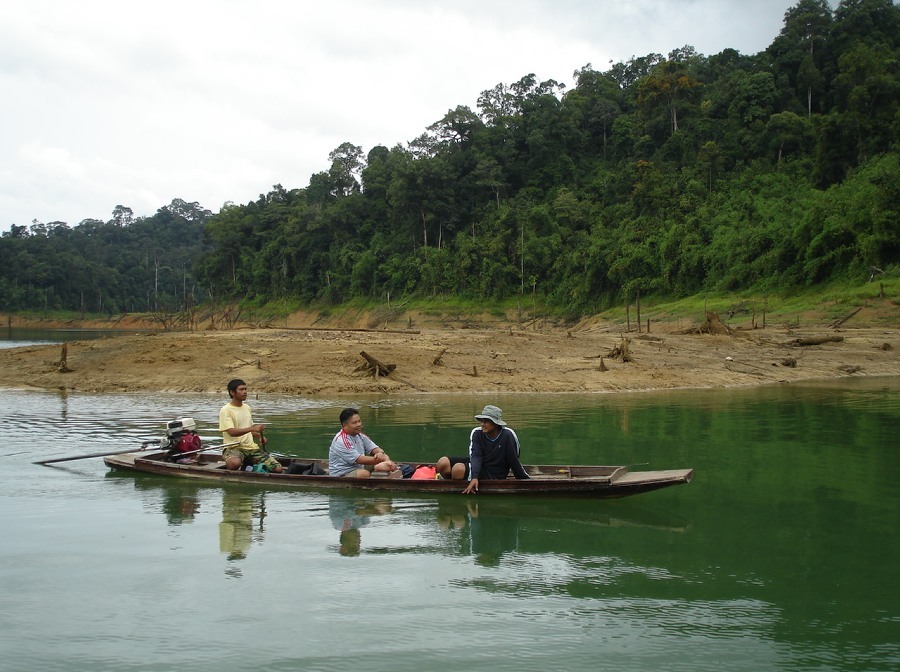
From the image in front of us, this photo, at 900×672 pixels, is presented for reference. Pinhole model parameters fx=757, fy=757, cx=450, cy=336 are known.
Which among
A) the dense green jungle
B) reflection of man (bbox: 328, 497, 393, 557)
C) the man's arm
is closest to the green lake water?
reflection of man (bbox: 328, 497, 393, 557)

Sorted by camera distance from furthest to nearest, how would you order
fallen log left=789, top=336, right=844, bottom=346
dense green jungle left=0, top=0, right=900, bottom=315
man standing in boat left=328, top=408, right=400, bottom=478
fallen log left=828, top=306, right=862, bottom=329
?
dense green jungle left=0, top=0, right=900, bottom=315, fallen log left=828, top=306, right=862, bottom=329, fallen log left=789, top=336, right=844, bottom=346, man standing in boat left=328, top=408, right=400, bottom=478

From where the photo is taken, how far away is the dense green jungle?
136 feet

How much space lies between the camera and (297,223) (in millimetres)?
74438

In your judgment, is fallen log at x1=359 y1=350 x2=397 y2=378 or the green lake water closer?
the green lake water

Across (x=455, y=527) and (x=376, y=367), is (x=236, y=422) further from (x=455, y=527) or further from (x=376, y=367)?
(x=376, y=367)

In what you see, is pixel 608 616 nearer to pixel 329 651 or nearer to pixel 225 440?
pixel 329 651

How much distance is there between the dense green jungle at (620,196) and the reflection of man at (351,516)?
3098 centimetres

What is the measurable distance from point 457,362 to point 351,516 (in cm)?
1468

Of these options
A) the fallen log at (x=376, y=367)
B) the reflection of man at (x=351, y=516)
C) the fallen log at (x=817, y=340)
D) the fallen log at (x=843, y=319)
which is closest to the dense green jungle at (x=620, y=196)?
the fallen log at (x=843, y=319)

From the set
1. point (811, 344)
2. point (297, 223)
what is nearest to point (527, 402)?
point (811, 344)

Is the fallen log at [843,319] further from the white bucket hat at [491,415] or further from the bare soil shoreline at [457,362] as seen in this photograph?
the white bucket hat at [491,415]

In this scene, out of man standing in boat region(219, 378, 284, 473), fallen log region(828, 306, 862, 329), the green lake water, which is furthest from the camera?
fallen log region(828, 306, 862, 329)

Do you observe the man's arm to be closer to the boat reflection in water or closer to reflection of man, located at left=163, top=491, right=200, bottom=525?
the boat reflection in water

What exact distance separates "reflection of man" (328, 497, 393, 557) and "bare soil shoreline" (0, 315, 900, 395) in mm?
11679
